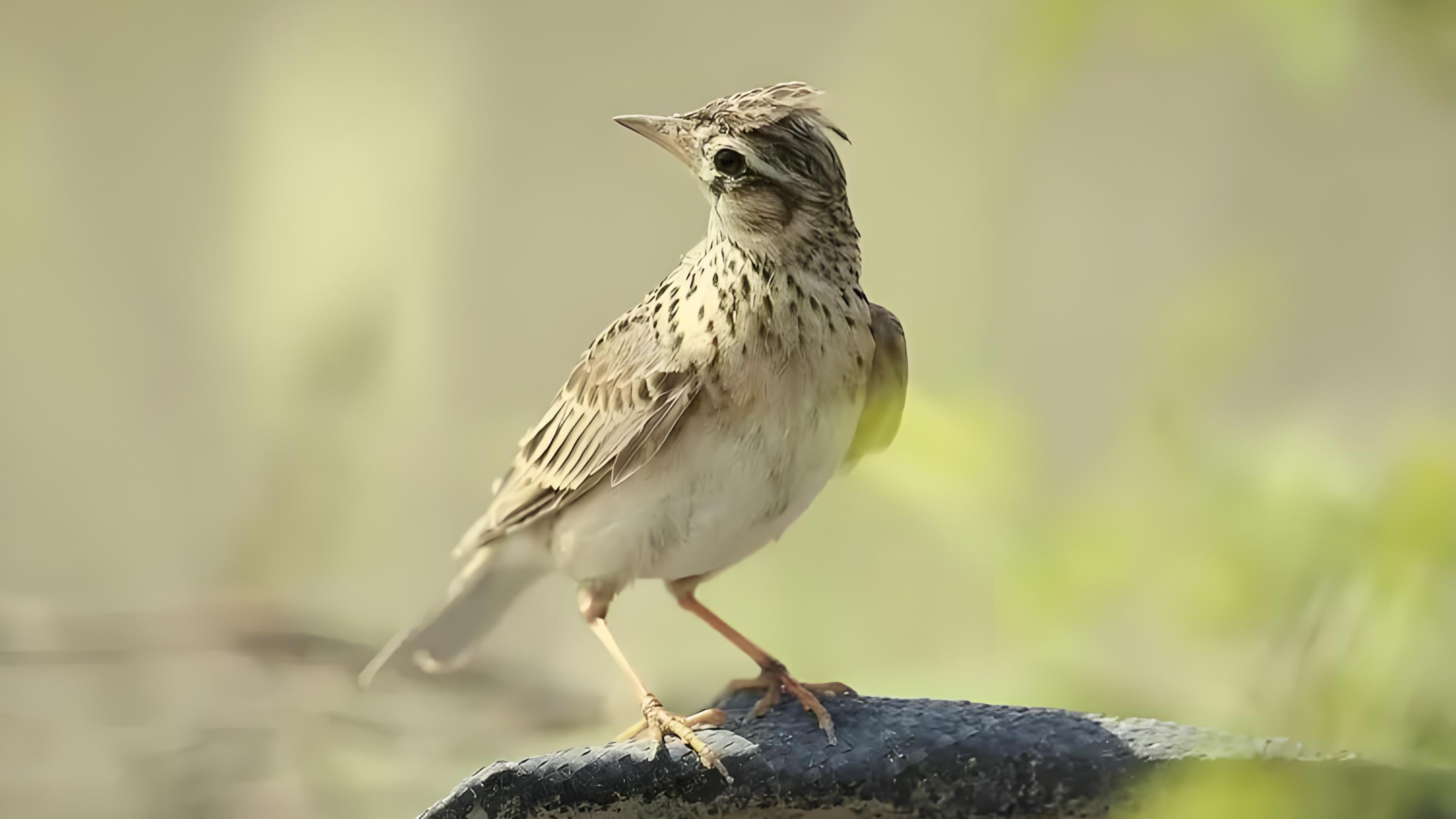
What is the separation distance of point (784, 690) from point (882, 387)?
296 millimetres

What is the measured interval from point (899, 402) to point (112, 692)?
136 cm

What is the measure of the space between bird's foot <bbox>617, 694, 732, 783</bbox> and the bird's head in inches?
15.7

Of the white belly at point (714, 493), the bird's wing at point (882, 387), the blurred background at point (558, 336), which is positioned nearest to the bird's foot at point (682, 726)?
the white belly at point (714, 493)

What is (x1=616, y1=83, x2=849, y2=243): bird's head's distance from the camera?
0.88 meters

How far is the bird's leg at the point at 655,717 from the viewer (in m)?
0.94

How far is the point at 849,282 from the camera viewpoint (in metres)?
0.95

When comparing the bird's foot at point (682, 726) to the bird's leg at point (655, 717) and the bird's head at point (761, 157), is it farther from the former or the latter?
the bird's head at point (761, 157)

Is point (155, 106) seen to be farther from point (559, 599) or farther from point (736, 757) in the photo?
point (736, 757)

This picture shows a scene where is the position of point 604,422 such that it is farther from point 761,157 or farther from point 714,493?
point 761,157

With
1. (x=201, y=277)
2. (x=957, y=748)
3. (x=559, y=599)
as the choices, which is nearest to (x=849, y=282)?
(x=957, y=748)

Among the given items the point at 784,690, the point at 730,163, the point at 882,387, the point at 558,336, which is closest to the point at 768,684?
the point at 784,690

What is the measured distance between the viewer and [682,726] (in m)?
0.96

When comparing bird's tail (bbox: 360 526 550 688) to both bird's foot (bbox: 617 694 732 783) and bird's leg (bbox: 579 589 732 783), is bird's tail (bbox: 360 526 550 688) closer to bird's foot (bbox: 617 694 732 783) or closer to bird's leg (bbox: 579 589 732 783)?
bird's leg (bbox: 579 589 732 783)

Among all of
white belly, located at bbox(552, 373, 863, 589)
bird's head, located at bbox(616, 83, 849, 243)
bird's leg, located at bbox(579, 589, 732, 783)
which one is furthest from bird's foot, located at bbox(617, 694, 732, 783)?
bird's head, located at bbox(616, 83, 849, 243)
